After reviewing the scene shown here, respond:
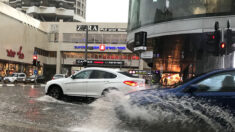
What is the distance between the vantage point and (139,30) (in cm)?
2308

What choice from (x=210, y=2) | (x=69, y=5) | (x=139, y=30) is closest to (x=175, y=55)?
(x=139, y=30)

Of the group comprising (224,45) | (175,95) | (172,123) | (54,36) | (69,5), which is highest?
(69,5)

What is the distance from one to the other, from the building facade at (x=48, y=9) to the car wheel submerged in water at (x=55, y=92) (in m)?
79.7

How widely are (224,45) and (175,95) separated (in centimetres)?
763

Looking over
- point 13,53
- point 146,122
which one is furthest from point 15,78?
point 146,122

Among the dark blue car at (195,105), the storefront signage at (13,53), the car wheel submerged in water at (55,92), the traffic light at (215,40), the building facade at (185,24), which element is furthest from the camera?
the storefront signage at (13,53)

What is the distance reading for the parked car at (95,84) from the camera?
893 centimetres

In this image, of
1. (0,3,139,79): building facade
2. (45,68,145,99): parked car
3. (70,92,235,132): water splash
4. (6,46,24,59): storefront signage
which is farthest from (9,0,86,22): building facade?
(70,92,235,132): water splash

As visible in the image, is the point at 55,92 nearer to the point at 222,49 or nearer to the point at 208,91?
the point at 208,91

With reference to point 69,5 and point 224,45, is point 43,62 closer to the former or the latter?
point 69,5

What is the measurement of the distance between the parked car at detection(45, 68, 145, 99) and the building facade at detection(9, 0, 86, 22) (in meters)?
80.0

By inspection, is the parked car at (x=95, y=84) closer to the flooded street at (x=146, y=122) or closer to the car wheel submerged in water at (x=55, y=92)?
the car wheel submerged in water at (x=55, y=92)

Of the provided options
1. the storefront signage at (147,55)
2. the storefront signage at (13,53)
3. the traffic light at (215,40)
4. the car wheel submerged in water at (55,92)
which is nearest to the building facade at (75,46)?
the storefront signage at (13,53)

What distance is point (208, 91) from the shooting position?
447 cm
